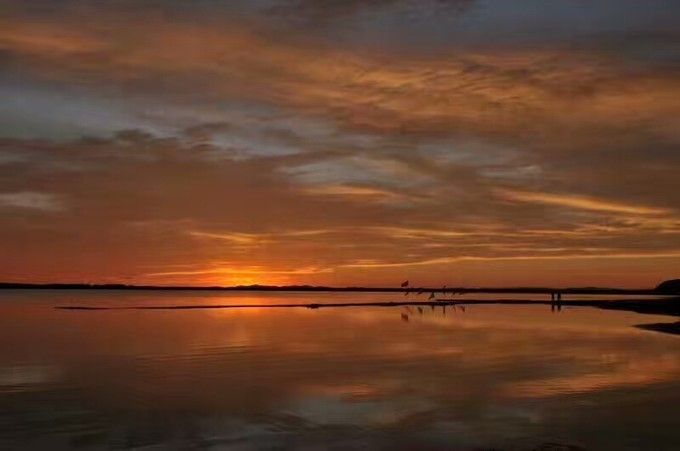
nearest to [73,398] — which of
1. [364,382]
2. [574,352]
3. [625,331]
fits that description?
[364,382]

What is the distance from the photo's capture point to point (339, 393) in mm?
28891

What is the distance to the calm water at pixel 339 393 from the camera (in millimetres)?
21219

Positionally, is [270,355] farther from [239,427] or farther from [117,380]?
[239,427]

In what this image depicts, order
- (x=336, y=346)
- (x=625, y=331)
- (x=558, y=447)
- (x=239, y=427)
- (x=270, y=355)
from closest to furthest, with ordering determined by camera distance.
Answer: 1. (x=558, y=447)
2. (x=239, y=427)
3. (x=270, y=355)
4. (x=336, y=346)
5. (x=625, y=331)

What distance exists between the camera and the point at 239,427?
2278cm

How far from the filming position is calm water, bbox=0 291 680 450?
21219mm

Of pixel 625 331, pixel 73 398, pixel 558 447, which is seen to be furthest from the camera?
pixel 625 331

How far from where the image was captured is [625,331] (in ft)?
205

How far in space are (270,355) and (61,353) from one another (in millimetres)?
13167

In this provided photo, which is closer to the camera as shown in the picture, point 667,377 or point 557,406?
point 557,406

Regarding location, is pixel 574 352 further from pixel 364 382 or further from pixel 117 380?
pixel 117 380

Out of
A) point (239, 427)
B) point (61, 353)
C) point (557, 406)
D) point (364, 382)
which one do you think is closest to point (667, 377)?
point (557, 406)

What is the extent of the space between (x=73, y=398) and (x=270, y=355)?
1650 centimetres

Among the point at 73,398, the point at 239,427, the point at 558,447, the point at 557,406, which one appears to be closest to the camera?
the point at 558,447
